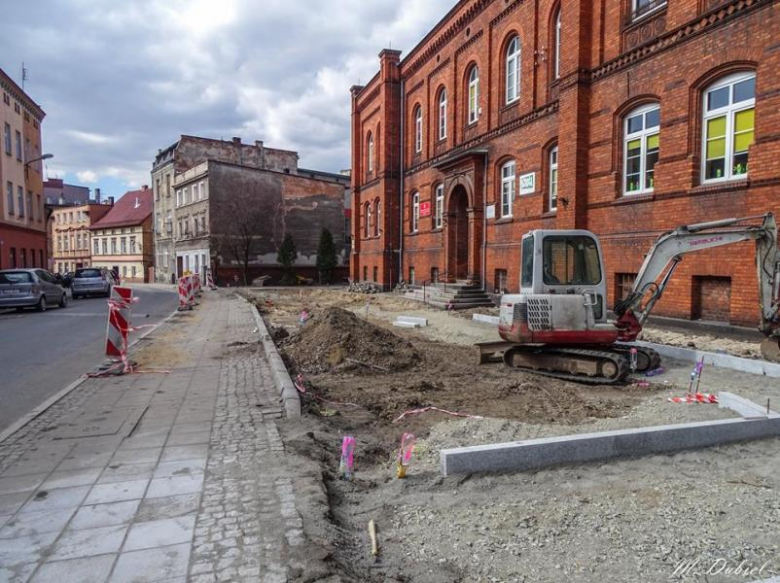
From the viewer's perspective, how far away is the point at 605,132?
14.6m

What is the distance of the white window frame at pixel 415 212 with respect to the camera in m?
27.6

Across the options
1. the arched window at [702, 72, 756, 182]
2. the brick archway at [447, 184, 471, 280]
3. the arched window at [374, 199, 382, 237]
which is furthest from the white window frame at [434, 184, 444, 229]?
the arched window at [702, 72, 756, 182]

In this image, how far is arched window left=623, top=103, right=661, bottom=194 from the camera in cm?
1331

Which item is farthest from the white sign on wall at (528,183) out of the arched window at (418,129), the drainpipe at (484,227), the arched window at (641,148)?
the arched window at (418,129)

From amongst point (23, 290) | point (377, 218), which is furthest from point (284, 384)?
point (377, 218)

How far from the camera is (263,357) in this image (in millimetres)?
10023

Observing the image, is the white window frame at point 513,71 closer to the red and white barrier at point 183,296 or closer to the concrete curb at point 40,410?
the red and white barrier at point 183,296

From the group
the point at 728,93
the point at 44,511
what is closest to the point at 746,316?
the point at 728,93

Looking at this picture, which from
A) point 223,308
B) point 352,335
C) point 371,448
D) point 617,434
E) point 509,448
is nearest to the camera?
point 509,448

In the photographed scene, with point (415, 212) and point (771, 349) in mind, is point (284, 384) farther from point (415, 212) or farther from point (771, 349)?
point (415, 212)

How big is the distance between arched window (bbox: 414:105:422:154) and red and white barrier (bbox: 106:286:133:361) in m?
20.8

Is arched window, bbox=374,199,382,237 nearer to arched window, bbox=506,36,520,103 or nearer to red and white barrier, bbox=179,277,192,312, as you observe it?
arched window, bbox=506,36,520,103

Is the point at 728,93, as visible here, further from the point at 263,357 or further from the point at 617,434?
the point at 263,357

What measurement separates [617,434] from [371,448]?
90.4 inches
